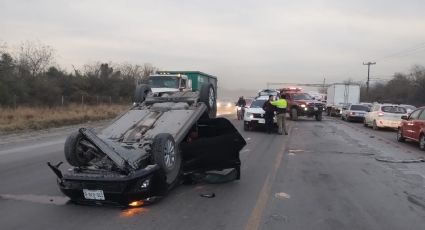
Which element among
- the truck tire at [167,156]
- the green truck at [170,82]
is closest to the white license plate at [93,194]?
the truck tire at [167,156]

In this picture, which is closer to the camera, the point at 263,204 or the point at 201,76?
the point at 263,204

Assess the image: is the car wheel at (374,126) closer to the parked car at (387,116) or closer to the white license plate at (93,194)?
the parked car at (387,116)

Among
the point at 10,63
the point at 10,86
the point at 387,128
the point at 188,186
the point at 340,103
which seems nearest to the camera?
the point at 188,186

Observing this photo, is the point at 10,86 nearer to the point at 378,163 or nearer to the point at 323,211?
the point at 378,163

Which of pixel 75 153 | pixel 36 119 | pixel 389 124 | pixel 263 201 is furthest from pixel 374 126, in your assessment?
pixel 75 153

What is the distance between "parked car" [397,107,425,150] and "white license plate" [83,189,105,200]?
1341 cm

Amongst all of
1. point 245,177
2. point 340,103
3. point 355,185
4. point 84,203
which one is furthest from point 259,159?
point 340,103

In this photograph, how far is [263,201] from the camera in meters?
7.95

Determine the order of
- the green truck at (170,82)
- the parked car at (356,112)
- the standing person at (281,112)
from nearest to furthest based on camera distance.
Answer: the green truck at (170,82)
the standing person at (281,112)
the parked car at (356,112)

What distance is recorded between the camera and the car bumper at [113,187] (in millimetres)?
6969

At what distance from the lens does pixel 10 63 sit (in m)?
42.6

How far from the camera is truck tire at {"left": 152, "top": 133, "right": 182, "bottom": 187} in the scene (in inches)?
302

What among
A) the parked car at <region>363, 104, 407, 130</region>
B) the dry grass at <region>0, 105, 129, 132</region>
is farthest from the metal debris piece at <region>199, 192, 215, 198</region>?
the parked car at <region>363, 104, 407, 130</region>

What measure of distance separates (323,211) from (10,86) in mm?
36145
